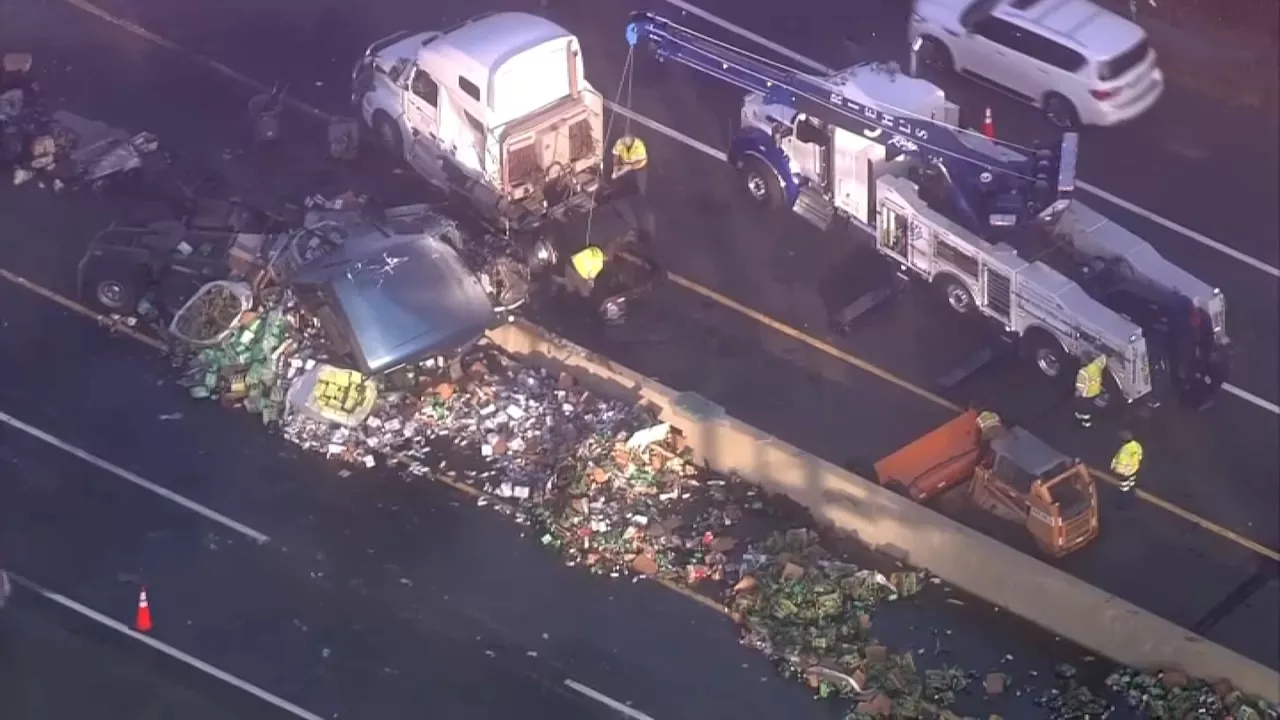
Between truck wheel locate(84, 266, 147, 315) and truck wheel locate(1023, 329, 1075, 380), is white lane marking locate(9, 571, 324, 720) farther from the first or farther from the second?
truck wheel locate(1023, 329, 1075, 380)

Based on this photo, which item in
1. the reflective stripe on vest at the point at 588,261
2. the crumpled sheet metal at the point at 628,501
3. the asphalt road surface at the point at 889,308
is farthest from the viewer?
the reflective stripe on vest at the point at 588,261

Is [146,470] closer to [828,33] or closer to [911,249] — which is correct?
[911,249]

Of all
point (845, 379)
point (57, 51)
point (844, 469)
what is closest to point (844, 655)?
point (844, 469)

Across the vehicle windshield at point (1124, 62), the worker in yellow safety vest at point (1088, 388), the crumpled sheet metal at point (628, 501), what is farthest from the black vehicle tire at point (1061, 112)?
the crumpled sheet metal at point (628, 501)

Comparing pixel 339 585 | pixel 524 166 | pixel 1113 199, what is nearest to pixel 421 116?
pixel 524 166

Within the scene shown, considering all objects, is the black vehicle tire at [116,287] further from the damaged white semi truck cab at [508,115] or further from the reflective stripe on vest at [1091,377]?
the reflective stripe on vest at [1091,377]

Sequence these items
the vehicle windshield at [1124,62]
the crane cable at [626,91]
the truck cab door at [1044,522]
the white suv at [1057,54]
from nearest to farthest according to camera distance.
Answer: the truck cab door at [1044,522] < the vehicle windshield at [1124,62] < the white suv at [1057,54] < the crane cable at [626,91]
